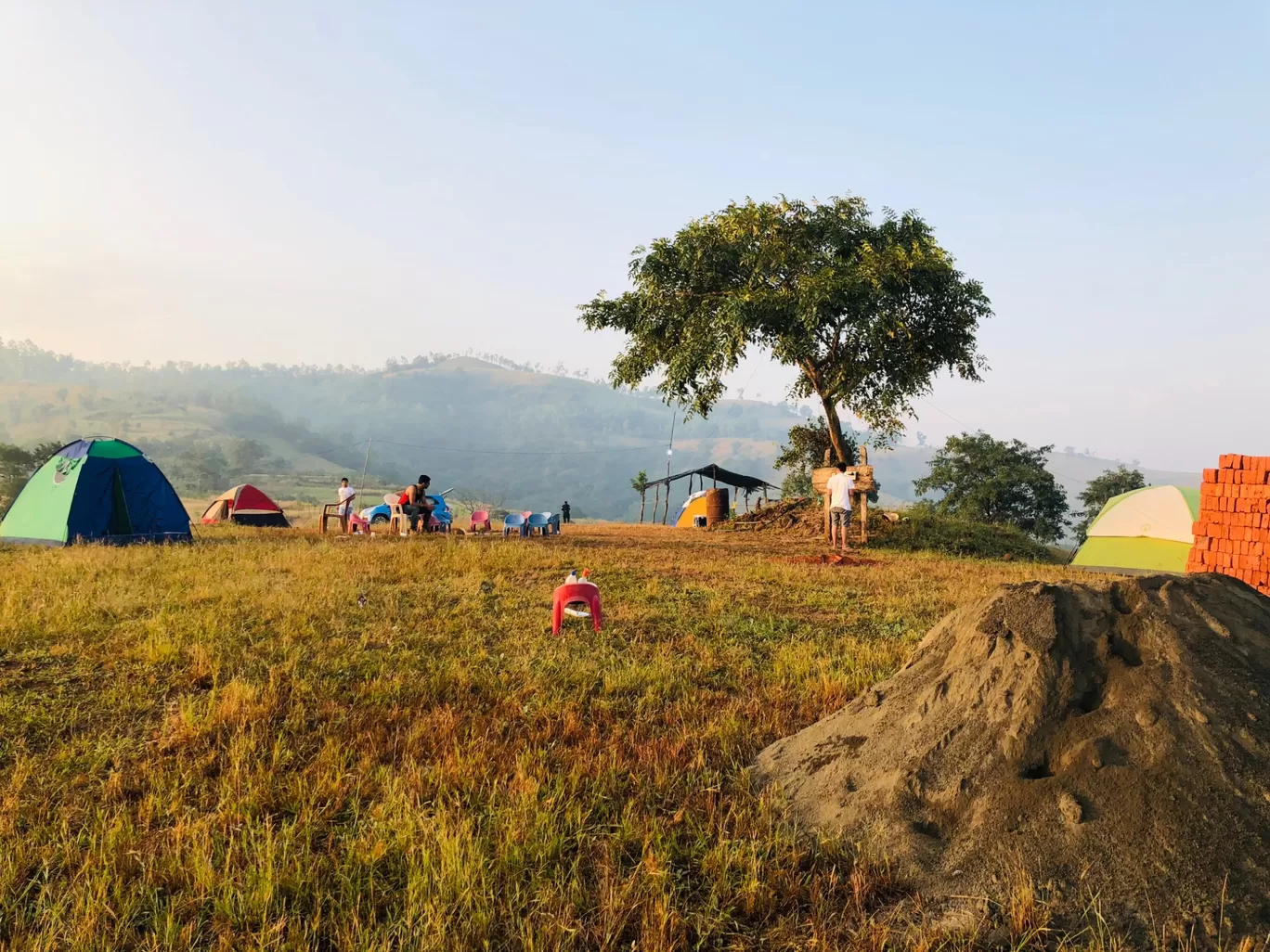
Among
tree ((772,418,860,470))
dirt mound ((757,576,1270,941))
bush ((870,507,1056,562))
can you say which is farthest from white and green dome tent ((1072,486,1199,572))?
dirt mound ((757,576,1270,941))

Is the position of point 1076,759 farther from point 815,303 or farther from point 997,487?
point 997,487

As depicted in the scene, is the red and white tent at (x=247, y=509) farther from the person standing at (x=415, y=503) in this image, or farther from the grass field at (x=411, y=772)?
the grass field at (x=411, y=772)

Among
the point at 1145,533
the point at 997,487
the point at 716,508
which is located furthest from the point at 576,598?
the point at 997,487

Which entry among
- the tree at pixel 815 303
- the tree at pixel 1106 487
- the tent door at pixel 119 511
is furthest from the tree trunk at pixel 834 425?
the tree at pixel 1106 487

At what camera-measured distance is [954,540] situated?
20156mm

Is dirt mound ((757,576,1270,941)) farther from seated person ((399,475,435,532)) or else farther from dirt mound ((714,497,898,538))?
dirt mound ((714,497,898,538))

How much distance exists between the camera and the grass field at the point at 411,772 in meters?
2.76

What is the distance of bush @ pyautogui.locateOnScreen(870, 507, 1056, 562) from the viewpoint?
19375 millimetres

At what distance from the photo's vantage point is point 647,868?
3004 mm

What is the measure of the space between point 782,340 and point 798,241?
4.26 m

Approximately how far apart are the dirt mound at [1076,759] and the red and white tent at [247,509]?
29.2 meters

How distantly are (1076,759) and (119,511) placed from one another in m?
19.5

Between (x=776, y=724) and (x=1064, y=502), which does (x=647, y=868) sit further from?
(x=1064, y=502)

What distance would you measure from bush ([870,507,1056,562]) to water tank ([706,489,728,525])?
896 centimetres
